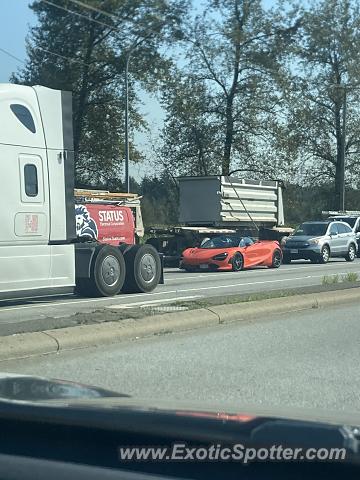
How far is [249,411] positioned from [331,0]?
49.2 metres

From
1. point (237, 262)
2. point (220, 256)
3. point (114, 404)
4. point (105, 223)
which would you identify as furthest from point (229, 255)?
point (114, 404)

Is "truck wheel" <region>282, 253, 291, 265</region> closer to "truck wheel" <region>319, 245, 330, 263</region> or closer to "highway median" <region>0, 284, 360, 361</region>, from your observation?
"truck wheel" <region>319, 245, 330, 263</region>

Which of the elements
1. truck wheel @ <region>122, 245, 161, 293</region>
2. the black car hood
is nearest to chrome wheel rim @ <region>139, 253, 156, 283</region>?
truck wheel @ <region>122, 245, 161, 293</region>

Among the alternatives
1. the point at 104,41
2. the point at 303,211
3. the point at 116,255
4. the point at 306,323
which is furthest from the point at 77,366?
the point at 303,211

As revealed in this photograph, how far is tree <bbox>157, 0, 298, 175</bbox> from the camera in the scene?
46.1 metres

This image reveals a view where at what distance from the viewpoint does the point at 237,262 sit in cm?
2553

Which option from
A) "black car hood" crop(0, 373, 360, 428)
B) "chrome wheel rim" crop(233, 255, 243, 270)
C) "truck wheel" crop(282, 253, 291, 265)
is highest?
"black car hood" crop(0, 373, 360, 428)

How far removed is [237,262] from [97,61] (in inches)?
903

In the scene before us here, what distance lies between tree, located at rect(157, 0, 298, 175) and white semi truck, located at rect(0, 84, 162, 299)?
32.5 metres

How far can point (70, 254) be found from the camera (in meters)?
14.2

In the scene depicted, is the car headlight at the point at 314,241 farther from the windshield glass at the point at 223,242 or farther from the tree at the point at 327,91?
the tree at the point at 327,91

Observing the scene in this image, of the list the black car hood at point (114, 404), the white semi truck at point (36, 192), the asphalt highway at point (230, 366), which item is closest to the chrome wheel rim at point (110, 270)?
the white semi truck at point (36, 192)

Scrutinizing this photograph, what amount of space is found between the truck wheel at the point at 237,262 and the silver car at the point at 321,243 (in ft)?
18.9

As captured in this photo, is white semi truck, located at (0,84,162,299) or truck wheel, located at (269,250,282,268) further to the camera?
truck wheel, located at (269,250,282,268)
